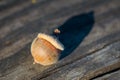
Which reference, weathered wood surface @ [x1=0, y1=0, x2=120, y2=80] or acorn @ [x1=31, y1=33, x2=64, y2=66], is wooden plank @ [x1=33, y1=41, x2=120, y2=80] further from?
acorn @ [x1=31, y1=33, x2=64, y2=66]

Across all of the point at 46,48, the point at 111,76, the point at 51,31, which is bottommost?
the point at 111,76

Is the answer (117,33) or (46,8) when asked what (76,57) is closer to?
(117,33)

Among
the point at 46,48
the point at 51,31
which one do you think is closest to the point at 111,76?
the point at 46,48

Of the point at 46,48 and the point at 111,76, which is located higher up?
the point at 46,48

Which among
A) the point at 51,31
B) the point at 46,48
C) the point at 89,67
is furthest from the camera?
the point at 51,31

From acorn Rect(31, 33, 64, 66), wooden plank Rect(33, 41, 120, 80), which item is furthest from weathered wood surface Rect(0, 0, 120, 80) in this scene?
acorn Rect(31, 33, 64, 66)

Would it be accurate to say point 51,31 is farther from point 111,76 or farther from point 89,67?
point 111,76

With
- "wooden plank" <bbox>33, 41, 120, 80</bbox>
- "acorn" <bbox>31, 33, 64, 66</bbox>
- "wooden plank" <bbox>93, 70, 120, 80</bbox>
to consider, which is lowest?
"wooden plank" <bbox>93, 70, 120, 80</bbox>

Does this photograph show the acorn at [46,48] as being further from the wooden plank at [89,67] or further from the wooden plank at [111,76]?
the wooden plank at [111,76]

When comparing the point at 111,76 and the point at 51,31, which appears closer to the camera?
the point at 111,76
